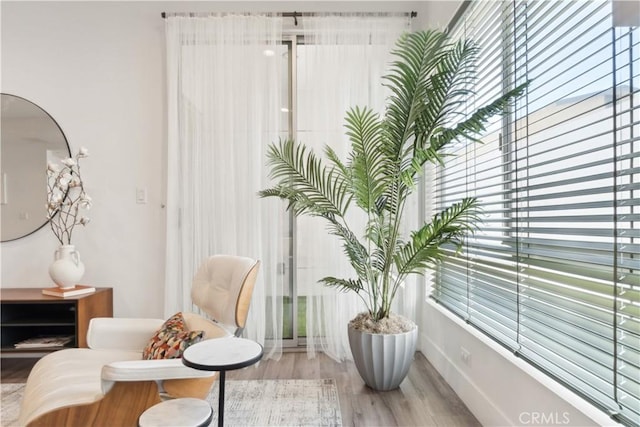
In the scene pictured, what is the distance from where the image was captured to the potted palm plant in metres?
1.85

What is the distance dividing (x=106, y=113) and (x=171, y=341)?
86.8 inches

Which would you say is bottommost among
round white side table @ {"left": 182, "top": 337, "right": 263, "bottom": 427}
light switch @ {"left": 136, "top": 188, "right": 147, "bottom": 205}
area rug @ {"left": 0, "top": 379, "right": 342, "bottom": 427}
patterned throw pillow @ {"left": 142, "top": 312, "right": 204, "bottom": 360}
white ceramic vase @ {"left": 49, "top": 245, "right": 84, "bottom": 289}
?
area rug @ {"left": 0, "top": 379, "right": 342, "bottom": 427}

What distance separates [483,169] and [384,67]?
4.23ft

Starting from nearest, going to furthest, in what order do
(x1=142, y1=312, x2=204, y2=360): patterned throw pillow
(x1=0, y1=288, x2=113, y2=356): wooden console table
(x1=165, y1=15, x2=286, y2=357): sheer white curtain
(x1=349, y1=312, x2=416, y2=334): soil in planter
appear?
(x1=142, y1=312, x2=204, y2=360): patterned throw pillow
(x1=349, y1=312, x2=416, y2=334): soil in planter
(x1=0, y1=288, x2=113, y2=356): wooden console table
(x1=165, y1=15, x2=286, y2=357): sheer white curtain

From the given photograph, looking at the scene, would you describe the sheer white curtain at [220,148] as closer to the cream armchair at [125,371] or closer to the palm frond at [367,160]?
the cream armchair at [125,371]

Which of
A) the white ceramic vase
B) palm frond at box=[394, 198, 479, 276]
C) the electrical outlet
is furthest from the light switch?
the electrical outlet

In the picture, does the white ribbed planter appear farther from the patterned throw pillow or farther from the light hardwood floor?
the patterned throw pillow

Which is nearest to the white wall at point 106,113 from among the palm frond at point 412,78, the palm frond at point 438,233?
the palm frond at point 412,78

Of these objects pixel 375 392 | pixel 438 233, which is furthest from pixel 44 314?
pixel 438 233

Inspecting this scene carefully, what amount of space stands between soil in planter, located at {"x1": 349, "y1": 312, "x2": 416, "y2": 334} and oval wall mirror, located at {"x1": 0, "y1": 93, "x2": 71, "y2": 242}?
2.67 metres

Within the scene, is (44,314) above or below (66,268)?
below

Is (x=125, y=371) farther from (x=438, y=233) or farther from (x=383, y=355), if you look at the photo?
(x=438, y=233)

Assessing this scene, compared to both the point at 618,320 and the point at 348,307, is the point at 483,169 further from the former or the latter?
the point at 348,307

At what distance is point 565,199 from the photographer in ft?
4.32
